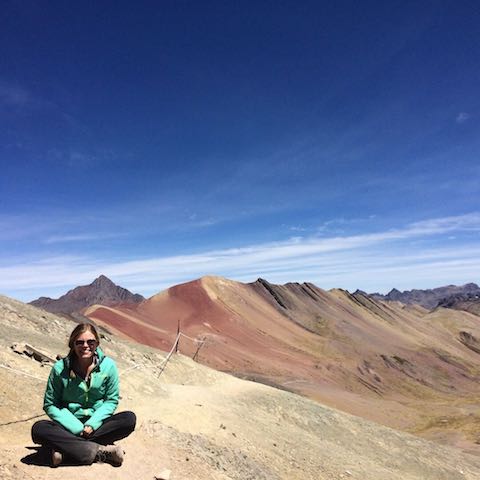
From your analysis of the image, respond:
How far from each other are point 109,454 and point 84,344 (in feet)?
4.83

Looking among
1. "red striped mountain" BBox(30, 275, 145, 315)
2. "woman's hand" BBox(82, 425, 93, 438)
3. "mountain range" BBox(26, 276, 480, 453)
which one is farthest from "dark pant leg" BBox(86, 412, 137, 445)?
"red striped mountain" BBox(30, 275, 145, 315)

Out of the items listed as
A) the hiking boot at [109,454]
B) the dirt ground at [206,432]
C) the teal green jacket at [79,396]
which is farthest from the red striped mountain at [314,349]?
the hiking boot at [109,454]

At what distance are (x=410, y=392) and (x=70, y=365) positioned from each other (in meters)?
48.9

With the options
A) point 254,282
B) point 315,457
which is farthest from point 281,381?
point 254,282

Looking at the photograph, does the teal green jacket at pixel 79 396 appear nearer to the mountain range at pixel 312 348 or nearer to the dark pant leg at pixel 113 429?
the dark pant leg at pixel 113 429

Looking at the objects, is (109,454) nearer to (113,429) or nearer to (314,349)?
(113,429)

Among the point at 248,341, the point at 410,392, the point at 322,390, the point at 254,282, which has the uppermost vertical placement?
the point at 254,282

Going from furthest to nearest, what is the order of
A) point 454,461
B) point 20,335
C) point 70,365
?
1. point 454,461
2. point 20,335
3. point 70,365

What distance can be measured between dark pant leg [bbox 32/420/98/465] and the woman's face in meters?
0.97

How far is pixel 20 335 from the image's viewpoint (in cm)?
1442

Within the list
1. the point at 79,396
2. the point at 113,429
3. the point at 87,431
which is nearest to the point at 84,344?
the point at 79,396

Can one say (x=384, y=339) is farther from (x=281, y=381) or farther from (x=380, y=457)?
(x=380, y=457)

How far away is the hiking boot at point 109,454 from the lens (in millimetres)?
6066

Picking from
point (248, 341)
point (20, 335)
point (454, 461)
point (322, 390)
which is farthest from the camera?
point (248, 341)
